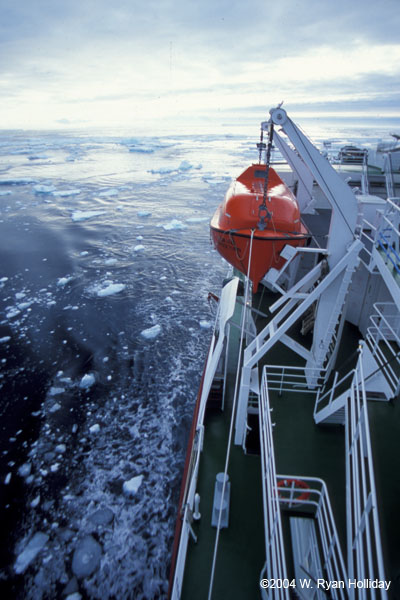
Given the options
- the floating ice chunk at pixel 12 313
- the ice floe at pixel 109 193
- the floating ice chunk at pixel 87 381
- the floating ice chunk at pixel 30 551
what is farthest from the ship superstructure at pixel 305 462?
the ice floe at pixel 109 193

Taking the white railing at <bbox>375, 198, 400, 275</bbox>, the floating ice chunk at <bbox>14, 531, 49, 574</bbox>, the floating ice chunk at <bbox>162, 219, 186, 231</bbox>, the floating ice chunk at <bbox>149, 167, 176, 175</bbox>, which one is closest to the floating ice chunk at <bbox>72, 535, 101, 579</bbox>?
the floating ice chunk at <bbox>14, 531, 49, 574</bbox>

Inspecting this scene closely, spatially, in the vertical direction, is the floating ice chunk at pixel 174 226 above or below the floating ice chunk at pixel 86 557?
above

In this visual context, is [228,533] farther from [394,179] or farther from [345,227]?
[394,179]

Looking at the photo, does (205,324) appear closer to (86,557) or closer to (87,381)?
(87,381)

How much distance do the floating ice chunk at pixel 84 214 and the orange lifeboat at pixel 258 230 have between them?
52.3 feet

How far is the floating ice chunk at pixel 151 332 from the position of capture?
974 cm

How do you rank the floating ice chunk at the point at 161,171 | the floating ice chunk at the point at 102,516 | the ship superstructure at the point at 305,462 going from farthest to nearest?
the floating ice chunk at the point at 161,171, the floating ice chunk at the point at 102,516, the ship superstructure at the point at 305,462

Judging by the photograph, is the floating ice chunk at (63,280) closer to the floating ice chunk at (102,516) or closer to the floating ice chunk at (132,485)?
the floating ice chunk at (132,485)

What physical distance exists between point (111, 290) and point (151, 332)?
10.6ft

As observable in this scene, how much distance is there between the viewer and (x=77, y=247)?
16.2 m

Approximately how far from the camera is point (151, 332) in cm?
986

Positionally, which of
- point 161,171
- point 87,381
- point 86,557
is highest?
point 161,171

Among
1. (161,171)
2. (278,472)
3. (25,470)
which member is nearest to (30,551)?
(25,470)

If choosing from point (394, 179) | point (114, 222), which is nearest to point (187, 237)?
point (114, 222)
